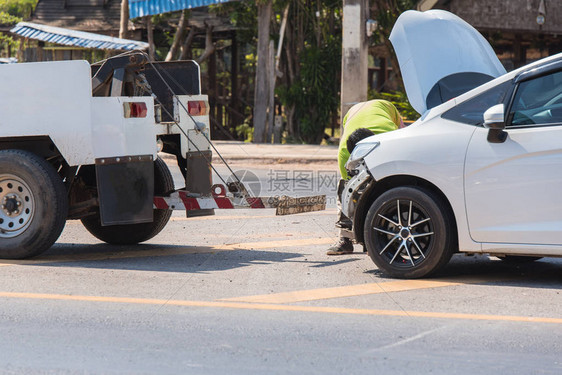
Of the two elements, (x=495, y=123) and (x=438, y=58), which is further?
(x=438, y=58)

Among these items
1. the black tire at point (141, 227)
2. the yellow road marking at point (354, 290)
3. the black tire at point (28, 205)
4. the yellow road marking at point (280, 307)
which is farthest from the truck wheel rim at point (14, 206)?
the yellow road marking at point (354, 290)

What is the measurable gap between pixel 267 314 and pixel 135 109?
262cm

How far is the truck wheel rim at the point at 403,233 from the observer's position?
671 cm

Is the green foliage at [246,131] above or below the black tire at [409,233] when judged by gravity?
below

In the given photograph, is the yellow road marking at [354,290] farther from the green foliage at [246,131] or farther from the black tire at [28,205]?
the green foliage at [246,131]

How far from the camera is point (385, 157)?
Answer: 6.89 metres

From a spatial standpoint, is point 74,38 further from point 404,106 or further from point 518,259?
point 518,259

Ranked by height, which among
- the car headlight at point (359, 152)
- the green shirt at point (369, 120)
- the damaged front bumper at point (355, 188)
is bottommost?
the damaged front bumper at point (355, 188)

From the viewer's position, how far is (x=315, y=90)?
79.5ft

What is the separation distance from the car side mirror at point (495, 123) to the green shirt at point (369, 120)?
1.44 metres

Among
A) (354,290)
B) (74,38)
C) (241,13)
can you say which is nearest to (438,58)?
(354,290)

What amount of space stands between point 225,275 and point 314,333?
6.20ft

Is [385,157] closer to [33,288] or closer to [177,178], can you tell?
[33,288]

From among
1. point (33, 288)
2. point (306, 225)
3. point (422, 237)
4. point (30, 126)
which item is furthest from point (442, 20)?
point (33, 288)
